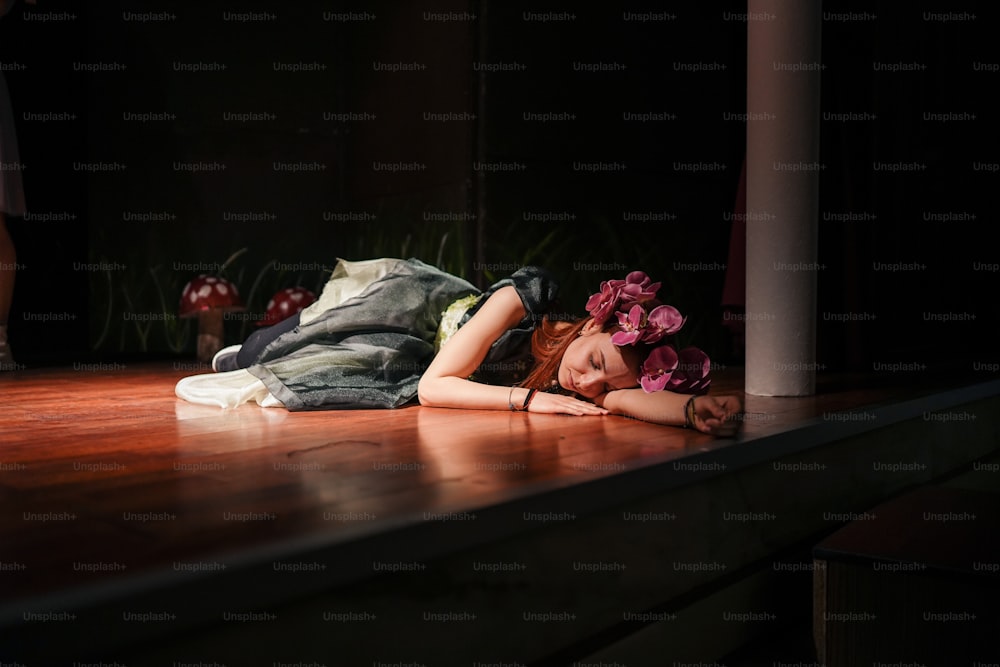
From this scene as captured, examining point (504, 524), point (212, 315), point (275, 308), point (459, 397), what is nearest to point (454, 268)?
point (275, 308)

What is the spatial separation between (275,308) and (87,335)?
129 cm

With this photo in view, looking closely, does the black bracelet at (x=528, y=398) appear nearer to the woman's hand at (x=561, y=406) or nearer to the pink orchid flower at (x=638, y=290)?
the woman's hand at (x=561, y=406)

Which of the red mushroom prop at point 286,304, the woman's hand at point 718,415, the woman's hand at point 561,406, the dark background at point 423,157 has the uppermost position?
the dark background at point 423,157

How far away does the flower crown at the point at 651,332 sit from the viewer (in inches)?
76.7

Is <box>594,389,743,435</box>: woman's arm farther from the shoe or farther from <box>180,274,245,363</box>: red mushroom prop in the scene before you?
<box>180,274,245,363</box>: red mushroom prop

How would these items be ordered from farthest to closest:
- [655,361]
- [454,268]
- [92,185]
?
[92,185] → [454,268] → [655,361]

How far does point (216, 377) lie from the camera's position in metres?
2.52

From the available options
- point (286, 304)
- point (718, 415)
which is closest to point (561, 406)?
point (718, 415)

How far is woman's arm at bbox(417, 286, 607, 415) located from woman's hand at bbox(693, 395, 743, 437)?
1.33ft

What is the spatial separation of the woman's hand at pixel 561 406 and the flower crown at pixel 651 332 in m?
0.15

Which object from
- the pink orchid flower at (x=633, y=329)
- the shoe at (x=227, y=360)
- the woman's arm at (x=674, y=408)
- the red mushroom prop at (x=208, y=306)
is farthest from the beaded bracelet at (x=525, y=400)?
the red mushroom prop at (x=208, y=306)

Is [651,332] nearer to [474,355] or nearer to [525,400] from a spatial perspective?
[525,400]

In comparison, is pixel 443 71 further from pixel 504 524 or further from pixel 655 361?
pixel 504 524

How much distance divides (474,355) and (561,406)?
309 millimetres
